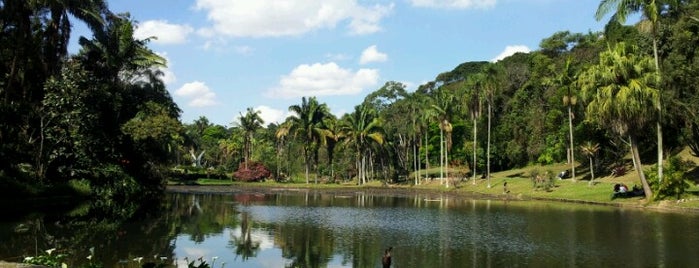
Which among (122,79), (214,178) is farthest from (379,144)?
(122,79)

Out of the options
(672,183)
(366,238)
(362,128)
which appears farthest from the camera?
(362,128)

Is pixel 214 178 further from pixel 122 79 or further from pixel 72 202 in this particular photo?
pixel 72 202

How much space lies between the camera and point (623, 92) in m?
42.6

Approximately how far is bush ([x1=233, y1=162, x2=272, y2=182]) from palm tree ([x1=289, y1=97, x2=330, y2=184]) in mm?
9363

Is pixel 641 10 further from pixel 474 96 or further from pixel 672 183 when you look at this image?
pixel 474 96

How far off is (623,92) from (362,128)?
4327 centimetres

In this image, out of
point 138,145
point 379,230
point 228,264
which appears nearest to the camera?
point 228,264

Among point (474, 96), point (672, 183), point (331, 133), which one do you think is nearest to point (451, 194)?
point (474, 96)

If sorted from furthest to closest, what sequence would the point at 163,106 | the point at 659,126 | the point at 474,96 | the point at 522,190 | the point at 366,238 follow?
the point at 474,96
the point at 522,190
the point at 163,106
the point at 659,126
the point at 366,238

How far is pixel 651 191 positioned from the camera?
144ft

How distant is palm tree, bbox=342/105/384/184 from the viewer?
268 feet

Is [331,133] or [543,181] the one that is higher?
[331,133]

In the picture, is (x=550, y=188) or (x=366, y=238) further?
(x=550, y=188)

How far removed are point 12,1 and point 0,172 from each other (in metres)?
Answer: 10.8
